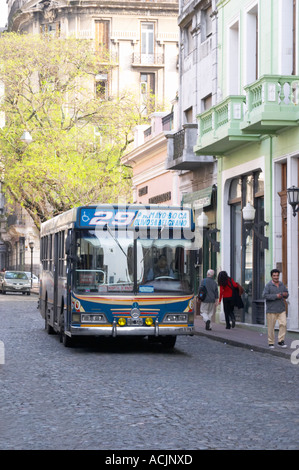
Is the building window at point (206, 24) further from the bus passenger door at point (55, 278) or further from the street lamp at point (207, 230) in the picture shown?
the bus passenger door at point (55, 278)

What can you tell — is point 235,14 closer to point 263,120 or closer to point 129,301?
point 263,120

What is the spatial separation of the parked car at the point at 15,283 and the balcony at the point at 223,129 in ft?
91.2

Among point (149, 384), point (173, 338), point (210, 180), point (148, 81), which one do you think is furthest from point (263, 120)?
point (148, 81)

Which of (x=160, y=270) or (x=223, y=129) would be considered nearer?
(x=160, y=270)

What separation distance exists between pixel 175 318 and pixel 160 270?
38.0 inches

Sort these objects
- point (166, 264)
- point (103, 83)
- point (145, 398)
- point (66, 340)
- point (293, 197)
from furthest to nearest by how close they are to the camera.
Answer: point (103, 83) < point (293, 197) < point (66, 340) < point (166, 264) < point (145, 398)

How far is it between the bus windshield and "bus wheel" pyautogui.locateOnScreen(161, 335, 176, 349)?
5.05ft

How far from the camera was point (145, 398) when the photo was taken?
1187cm

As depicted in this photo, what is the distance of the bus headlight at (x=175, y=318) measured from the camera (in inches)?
716

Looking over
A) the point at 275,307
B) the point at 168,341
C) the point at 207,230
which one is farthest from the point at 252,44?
the point at 168,341

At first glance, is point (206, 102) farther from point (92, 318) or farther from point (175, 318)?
point (92, 318)

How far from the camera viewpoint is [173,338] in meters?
19.5

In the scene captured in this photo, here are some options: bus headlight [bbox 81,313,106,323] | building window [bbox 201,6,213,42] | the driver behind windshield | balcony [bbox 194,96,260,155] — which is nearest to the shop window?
balcony [bbox 194,96,260,155]

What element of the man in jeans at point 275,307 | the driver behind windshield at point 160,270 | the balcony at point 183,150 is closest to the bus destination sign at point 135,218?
the driver behind windshield at point 160,270
